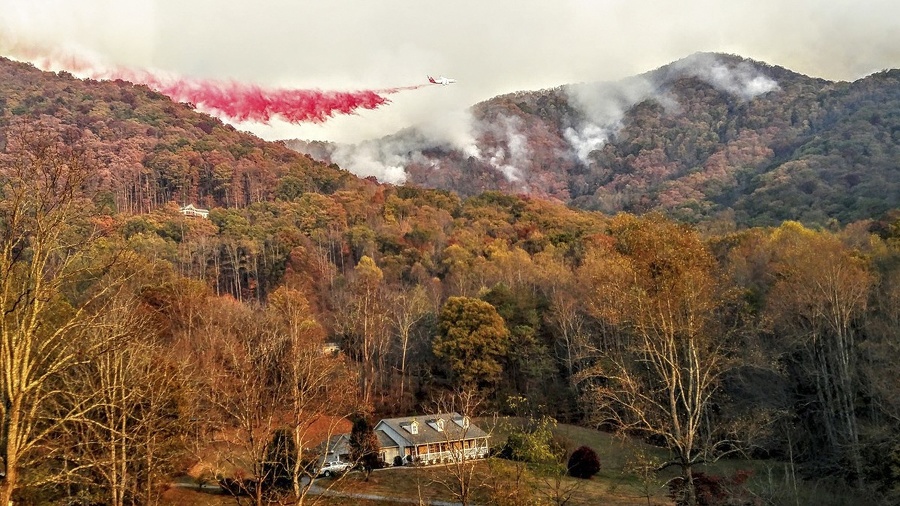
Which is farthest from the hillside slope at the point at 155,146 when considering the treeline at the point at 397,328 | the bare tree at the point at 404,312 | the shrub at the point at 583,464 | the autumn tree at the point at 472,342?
the shrub at the point at 583,464

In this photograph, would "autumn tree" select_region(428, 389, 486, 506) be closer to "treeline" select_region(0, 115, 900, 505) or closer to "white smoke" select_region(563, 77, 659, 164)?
"treeline" select_region(0, 115, 900, 505)

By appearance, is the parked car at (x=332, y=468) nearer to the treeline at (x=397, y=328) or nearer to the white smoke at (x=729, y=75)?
the treeline at (x=397, y=328)

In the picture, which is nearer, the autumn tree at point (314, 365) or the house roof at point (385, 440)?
the autumn tree at point (314, 365)

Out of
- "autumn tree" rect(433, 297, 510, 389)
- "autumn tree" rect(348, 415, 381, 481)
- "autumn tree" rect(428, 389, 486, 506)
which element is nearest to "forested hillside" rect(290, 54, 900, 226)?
"autumn tree" rect(433, 297, 510, 389)

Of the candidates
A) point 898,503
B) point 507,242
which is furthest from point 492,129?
point 898,503

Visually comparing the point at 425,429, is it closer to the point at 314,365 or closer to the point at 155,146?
the point at 314,365
